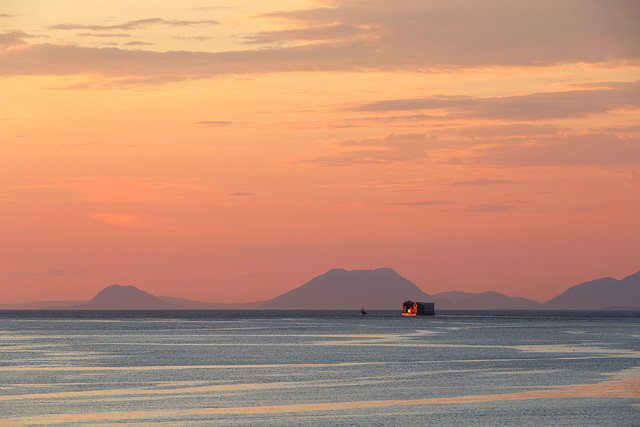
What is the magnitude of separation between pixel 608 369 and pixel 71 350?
242 feet

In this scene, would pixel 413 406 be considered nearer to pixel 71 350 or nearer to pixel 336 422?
pixel 336 422

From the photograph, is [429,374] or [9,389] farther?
[429,374]

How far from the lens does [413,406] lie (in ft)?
211

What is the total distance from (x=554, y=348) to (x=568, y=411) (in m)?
75.0

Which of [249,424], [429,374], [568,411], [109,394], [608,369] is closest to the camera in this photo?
[249,424]

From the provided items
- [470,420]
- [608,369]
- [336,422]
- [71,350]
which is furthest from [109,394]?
[71,350]

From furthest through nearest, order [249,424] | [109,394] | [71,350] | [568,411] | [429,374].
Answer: [71,350] < [429,374] < [109,394] < [568,411] < [249,424]

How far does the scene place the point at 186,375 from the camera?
287 feet

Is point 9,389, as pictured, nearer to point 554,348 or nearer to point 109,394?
point 109,394

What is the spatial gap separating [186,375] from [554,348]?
67.3 m

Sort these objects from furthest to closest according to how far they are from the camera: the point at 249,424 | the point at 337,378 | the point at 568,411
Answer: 1. the point at 337,378
2. the point at 568,411
3. the point at 249,424

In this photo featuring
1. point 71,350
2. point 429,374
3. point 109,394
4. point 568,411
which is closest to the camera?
point 568,411

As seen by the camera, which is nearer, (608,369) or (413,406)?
(413,406)

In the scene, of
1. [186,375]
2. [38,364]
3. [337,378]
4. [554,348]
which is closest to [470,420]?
[337,378]
